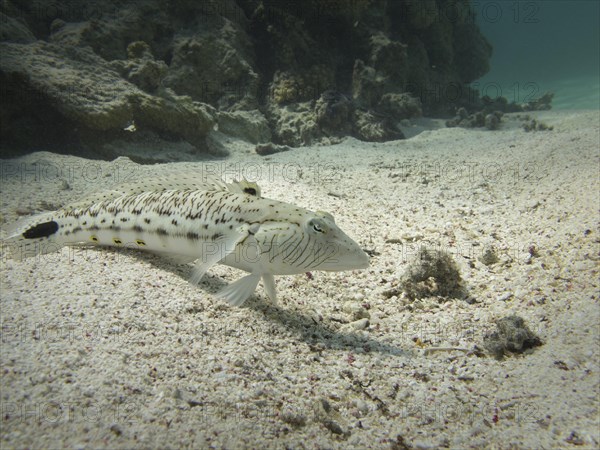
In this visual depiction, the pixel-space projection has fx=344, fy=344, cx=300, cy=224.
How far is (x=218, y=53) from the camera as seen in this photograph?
36.1 feet

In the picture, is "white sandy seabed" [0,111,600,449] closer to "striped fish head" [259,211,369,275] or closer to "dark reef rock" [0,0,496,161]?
"striped fish head" [259,211,369,275]

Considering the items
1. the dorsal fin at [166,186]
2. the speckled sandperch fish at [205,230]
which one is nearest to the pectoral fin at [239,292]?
the speckled sandperch fish at [205,230]

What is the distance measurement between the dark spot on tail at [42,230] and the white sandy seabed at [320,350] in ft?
1.69

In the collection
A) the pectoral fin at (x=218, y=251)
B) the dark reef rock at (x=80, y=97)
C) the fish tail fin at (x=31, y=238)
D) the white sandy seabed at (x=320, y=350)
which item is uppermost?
the dark reef rock at (x=80, y=97)

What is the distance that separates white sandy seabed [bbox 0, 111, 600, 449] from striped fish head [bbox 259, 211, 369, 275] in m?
0.62

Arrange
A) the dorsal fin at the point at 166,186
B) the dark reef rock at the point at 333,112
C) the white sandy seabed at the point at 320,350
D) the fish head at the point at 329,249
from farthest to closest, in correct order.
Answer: the dark reef rock at the point at 333,112 → the dorsal fin at the point at 166,186 → the fish head at the point at 329,249 → the white sandy seabed at the point at 320,350

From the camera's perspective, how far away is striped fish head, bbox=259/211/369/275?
9.71 feet

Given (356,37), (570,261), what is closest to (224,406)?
(570,261)

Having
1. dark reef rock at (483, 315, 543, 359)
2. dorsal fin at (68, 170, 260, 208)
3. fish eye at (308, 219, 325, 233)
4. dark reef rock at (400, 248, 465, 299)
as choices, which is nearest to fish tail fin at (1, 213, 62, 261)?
dorsal fin at (68, 170, 260, 208)

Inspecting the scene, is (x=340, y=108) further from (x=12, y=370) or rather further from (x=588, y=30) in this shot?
(x=588, y=30)

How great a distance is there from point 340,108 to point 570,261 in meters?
9.28

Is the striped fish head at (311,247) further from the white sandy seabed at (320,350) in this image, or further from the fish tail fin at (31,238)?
the fish tail fin at (31,238)

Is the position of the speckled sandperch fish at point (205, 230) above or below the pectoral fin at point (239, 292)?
above

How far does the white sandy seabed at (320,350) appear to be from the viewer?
1.91 metres
